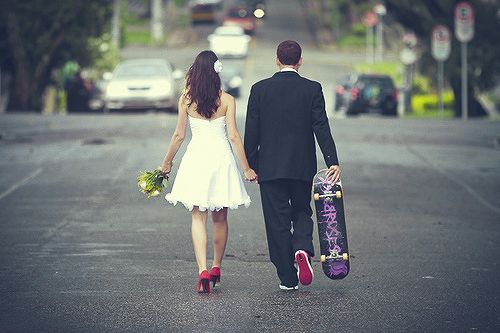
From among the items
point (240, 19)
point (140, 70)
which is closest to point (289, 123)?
point (140, 70)

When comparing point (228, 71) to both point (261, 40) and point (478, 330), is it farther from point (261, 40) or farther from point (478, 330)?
point (478, 330)

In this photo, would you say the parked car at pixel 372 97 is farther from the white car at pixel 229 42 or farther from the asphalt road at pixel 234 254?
the white car at pixel 229 42

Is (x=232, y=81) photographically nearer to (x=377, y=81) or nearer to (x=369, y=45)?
(x=377, y=81)

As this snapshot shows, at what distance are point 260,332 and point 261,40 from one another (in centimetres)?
7823

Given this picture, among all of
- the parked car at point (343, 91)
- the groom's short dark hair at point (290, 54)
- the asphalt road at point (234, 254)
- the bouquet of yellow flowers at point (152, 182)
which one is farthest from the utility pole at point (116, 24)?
the groom's short dark hair at point (290, 54)

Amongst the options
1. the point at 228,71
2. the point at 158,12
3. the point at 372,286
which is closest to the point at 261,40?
the point at 158,12

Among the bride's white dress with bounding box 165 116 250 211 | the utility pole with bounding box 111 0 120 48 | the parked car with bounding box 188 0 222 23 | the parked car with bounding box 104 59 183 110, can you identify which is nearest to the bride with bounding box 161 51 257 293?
the bride's white dress with bounding box 165 116 250 211

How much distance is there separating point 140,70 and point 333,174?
28.9 meters

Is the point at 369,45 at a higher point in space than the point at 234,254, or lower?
higher

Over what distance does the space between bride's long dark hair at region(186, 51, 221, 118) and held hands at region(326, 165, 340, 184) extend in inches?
39.5

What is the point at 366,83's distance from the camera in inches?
1847

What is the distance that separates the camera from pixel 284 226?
10.5 m

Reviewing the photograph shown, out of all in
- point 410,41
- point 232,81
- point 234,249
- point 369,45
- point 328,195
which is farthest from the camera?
point 369,45

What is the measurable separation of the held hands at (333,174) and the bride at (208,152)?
0.57 meters
